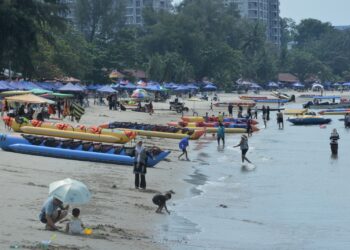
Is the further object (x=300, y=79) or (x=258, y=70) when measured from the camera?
(x=300, y=79)

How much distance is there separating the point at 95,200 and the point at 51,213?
18.0 feet

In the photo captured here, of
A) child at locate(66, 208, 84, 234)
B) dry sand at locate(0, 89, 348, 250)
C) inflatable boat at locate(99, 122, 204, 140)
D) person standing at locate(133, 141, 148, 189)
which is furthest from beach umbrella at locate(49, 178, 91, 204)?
inflatable boat at locate(99, 122, 204, 140)

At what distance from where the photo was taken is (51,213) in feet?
49.4

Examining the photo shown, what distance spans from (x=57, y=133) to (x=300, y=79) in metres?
141

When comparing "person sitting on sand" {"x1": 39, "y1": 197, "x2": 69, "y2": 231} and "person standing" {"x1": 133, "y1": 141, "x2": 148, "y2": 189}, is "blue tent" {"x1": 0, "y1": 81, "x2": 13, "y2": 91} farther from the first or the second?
"person sitting on sand" {"x1": 39, "y1": 197, "x2": 69, "y2": 231}

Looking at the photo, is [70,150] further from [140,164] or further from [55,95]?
[55,95]

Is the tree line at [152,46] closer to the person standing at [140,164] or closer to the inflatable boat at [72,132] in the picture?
the inflatable boat at [72,132]

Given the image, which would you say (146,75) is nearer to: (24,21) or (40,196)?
(24,21)

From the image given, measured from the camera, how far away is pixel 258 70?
153375 mm

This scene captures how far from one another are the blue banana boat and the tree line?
58.5ft

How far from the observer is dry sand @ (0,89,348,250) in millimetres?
14820

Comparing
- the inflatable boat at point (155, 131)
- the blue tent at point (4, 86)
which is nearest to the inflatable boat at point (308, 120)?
the inflatable boat at point (155, 131)

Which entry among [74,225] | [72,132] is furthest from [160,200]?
[72,132]

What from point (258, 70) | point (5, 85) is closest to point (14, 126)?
point (5, 85)
